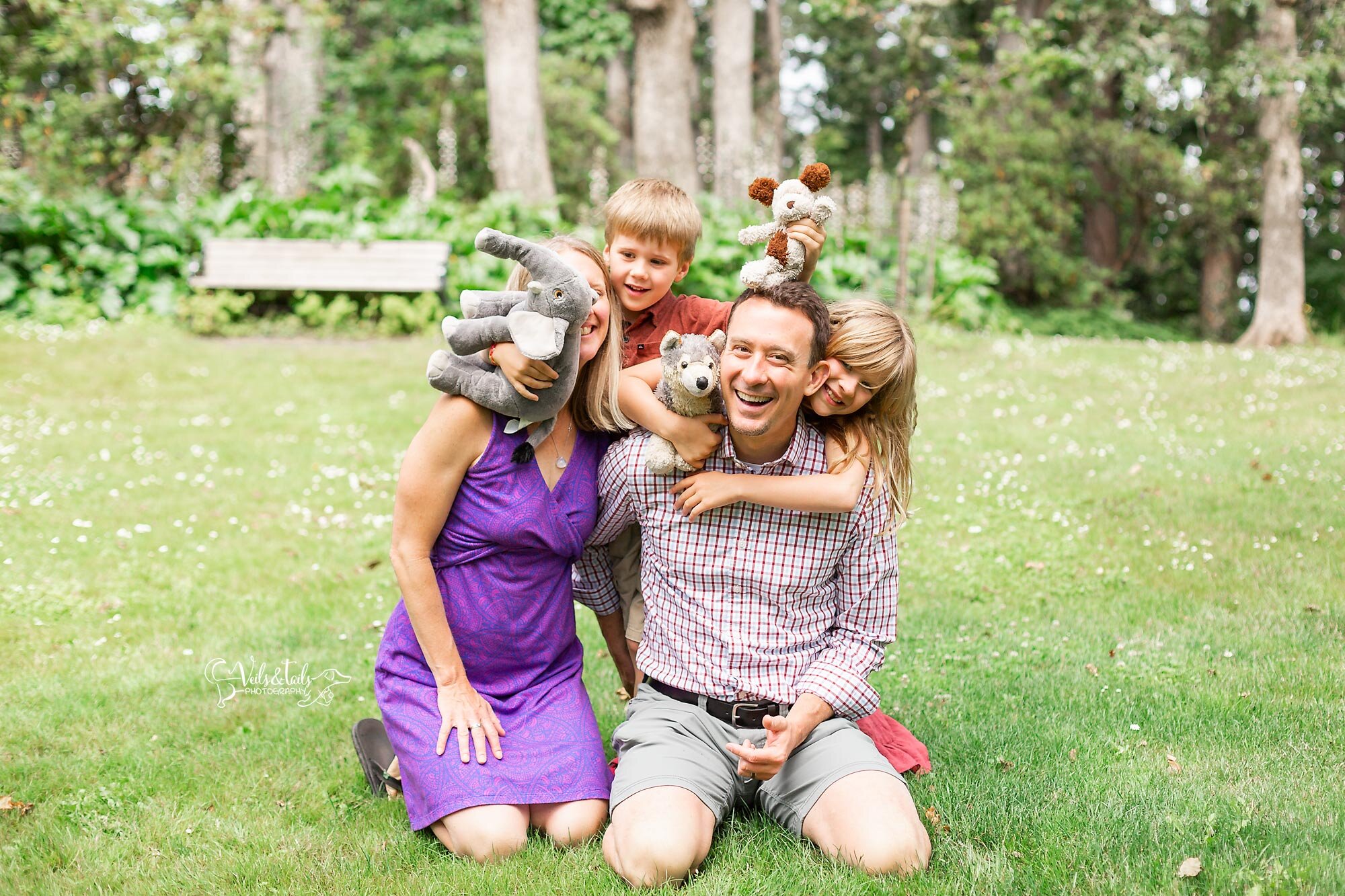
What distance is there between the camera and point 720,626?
3.08m

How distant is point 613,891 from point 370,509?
4042 mm

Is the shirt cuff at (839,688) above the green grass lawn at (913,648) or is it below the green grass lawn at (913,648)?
above

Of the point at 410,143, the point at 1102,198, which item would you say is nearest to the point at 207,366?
the point at 410,143

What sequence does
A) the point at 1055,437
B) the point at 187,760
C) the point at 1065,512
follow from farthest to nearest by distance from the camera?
1. the point at 1055,437
2. the point at 1065,512
3. the point at 187,760

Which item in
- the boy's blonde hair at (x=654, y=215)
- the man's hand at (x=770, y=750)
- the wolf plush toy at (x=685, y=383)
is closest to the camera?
the man's hand at (x=770, y=750)

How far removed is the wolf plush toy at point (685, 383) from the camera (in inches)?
113

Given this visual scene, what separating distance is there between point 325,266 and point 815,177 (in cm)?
984

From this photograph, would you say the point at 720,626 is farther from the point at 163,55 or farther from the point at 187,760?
the point at 163,55

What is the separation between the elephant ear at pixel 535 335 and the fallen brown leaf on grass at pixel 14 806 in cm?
206

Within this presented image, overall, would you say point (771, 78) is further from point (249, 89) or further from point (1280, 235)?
point (249, 89)

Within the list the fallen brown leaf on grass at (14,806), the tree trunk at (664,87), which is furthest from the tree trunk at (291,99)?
the fallen brown leaf on grass at (14,806)

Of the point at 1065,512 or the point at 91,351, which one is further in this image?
the point at 91,351

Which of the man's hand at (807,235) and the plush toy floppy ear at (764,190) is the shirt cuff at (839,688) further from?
the plush toy floppy ear at (764,190)

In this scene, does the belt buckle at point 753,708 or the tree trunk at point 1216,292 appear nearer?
the belt buckle at point 753,708
